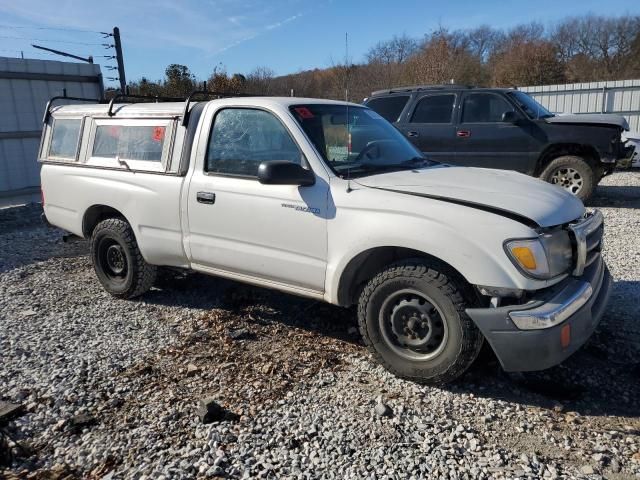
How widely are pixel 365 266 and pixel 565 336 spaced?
133cm

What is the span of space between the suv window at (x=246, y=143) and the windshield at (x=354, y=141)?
193mm

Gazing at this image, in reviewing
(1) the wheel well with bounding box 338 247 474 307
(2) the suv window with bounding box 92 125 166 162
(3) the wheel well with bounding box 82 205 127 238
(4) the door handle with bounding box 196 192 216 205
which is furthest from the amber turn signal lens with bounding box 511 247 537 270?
(3) the wheel well with bounding box 82 205 127 238

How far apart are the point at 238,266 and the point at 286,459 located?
5.85 feet

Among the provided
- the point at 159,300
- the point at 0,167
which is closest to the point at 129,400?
the point at 159,300

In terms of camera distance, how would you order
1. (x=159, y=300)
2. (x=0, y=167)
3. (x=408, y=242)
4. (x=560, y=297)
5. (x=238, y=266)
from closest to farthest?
1. (x=560, y=297)
2. (x=408, y=242)
3. (x=238, y=266)
4. (x=159, y=300)
5. (x=0, y=167)

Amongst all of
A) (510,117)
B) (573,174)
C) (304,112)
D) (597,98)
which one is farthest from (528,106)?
(597,98)

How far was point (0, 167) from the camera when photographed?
11.0 m

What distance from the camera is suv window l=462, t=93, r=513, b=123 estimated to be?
29.4 feet

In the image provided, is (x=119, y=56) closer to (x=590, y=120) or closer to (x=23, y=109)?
(x=23, y=109)

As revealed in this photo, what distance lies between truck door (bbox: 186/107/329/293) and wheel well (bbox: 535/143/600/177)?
640 centimetres

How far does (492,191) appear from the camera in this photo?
3.38 metres

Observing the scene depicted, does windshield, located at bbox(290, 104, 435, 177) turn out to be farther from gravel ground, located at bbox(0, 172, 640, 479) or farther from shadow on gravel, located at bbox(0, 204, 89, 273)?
shadow on gravel, located at bbox(0, 204, 89, 273)

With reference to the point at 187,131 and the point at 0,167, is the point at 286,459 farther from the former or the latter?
the point at 0,167

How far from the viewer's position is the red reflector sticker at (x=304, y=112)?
3.96m
